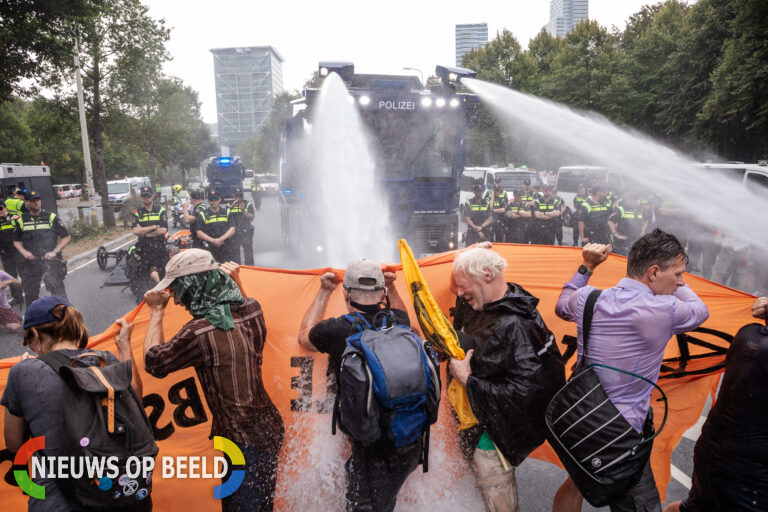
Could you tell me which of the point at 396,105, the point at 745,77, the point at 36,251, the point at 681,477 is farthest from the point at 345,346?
the point at 745,77

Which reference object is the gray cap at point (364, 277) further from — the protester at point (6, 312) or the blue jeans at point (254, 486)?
the protester at point (6, 312)

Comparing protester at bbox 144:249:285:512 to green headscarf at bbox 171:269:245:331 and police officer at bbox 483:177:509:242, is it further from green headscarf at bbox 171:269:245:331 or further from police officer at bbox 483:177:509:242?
police officer at bbox 483:177:509:242

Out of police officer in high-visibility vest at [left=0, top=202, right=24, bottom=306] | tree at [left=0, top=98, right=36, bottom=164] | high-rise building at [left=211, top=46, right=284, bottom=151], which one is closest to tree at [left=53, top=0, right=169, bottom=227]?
police officer in high-visibility vest at [left=0, top=202, right=24, bottom=306]

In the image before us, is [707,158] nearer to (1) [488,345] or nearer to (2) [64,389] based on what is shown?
(1) [488,345]

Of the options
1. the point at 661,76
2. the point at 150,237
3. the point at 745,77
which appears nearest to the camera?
A: the point at 150,237

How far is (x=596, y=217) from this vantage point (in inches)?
378

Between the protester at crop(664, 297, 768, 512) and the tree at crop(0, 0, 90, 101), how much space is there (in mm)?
13009

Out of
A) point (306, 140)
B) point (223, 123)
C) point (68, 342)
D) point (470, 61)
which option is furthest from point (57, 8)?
point (223, 123)

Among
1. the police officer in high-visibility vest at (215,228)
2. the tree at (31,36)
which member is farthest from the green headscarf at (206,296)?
the tree at (31,36)

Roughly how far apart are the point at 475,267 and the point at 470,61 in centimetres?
4918

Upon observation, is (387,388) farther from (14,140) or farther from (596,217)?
(14,140)

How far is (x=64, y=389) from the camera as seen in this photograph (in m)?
2.04

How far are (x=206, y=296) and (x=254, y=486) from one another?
3.32 feet

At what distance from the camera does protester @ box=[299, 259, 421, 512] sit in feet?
7.64
